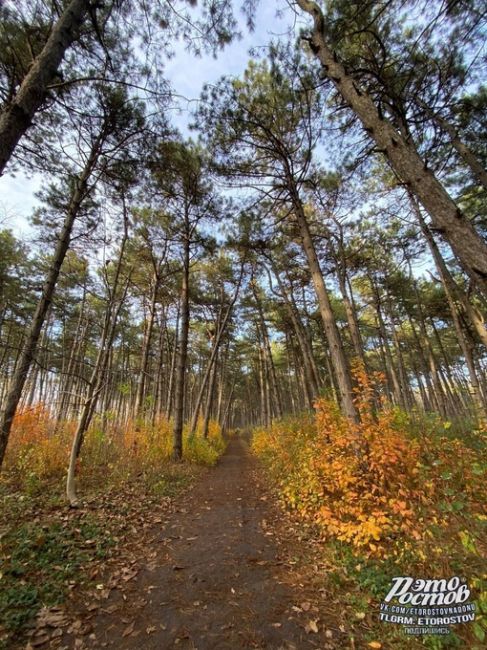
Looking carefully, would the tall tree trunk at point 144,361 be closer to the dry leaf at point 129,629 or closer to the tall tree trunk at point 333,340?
the tall tree trunk at point 333,340

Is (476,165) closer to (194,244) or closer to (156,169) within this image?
(156,169)

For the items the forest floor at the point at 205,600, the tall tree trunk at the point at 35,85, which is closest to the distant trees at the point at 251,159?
the tall tree trunk at the point at 35,85

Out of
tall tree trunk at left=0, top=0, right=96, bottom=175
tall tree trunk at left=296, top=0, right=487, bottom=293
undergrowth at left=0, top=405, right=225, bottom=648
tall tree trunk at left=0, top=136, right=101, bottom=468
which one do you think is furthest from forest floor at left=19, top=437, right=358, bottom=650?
tall tree trunk at left=0, top=0, right=96, bottom=175

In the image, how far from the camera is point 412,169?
139 inches

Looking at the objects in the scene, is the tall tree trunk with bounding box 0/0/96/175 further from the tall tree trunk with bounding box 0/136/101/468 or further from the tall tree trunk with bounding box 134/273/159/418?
the tall tree trunk with bounding box 134/273/159/418

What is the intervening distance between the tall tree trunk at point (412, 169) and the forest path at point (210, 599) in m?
3.73

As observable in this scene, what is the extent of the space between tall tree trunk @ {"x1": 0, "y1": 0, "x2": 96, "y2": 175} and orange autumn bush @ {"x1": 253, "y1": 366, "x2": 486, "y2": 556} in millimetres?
5585

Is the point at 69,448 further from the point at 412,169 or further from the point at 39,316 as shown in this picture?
the point at 412,169

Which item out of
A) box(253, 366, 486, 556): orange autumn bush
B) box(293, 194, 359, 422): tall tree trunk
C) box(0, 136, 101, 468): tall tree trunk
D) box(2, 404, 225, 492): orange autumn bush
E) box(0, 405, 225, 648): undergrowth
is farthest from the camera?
box(2, 404, 225, 492): orange autumn bush

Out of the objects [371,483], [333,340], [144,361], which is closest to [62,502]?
[371,483]

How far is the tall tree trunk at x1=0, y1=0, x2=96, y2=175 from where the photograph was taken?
274cm

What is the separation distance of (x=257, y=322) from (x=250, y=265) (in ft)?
17.3

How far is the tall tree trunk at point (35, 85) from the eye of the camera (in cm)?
274

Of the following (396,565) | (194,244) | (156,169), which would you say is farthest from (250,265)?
(396,565)
